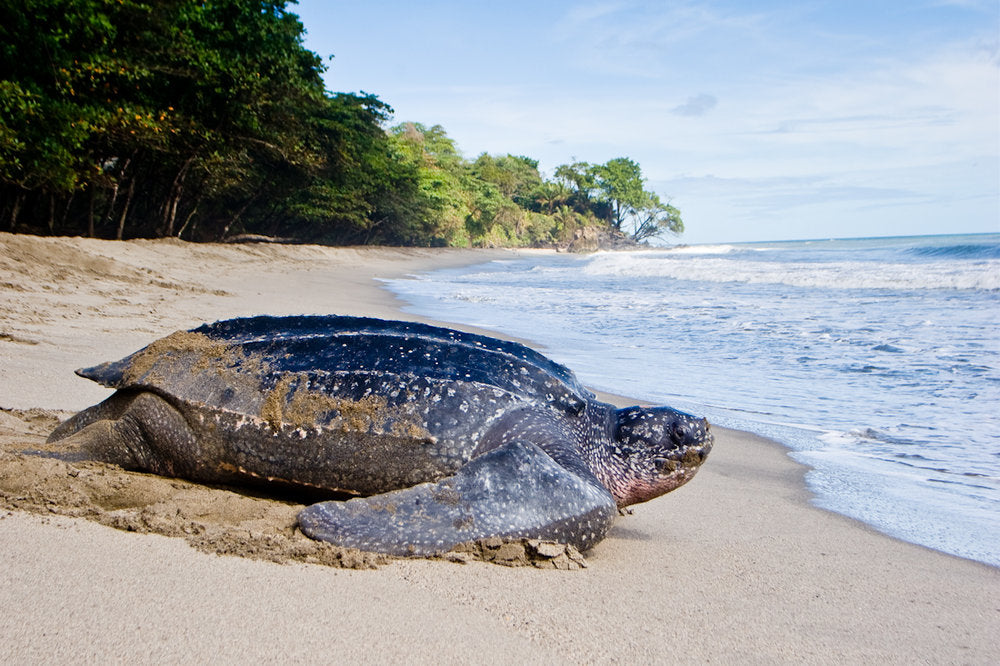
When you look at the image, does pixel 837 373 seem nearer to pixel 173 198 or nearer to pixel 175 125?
pixel 175 125

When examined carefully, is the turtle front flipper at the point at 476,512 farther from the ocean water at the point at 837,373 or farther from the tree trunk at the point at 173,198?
the tree trunk at the point at 173,198

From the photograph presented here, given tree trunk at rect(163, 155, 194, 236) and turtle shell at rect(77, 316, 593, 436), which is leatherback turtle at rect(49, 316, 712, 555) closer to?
turtle shell at rect(77, 316, 593, 436)

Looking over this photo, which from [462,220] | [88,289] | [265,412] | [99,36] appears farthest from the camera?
[462,220]

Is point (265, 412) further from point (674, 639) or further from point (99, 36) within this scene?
point (99, 36)

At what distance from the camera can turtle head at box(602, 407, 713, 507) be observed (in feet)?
8.02

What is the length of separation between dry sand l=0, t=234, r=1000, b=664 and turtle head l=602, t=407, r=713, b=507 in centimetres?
17

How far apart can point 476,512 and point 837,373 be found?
485 cm

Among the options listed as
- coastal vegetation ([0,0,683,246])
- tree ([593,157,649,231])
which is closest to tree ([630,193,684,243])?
tree ([593,157,649,231])

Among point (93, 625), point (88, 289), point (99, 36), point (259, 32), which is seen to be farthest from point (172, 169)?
point (93, 625)

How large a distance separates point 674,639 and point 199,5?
49.8 feet

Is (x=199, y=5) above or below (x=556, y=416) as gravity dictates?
above

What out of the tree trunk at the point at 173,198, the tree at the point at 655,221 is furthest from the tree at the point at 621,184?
the tree trunk at the point at 173,198

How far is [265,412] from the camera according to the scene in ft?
7.64

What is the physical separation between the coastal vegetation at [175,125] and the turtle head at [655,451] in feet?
30.9
